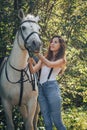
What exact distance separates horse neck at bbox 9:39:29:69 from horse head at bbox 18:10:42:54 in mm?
118

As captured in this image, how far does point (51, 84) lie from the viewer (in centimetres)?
564

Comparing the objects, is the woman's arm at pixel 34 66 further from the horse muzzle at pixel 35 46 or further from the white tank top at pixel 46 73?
the horse muzzle at pixel 35 46

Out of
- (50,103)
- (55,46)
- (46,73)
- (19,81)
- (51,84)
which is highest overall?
(55,46)

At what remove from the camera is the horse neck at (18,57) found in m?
6.28

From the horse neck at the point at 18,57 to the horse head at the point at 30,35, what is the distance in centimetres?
12

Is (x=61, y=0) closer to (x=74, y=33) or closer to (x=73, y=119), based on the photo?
(x=74, y=33)

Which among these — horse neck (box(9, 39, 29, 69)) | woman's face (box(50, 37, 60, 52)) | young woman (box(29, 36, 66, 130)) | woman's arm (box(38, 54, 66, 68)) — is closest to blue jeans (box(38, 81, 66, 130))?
young woman (box(29, 36, 66, 130))

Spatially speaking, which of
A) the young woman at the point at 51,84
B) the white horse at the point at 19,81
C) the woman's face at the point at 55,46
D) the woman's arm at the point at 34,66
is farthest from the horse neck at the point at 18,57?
the woman's face at the point at 55,46

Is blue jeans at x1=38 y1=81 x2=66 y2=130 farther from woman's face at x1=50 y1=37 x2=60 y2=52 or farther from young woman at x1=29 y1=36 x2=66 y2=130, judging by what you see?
woman's face at x1=50 y1=37 x2=60 y2=52

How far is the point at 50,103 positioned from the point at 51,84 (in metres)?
0.30

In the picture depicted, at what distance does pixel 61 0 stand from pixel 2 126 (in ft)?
11.1

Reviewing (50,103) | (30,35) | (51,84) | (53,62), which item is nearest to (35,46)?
(30,35)

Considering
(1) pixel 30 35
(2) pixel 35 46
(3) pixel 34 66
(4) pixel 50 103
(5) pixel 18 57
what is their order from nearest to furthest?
(4) pixel 50 103, (2) pixel 35 46, (1) pixel 30 35, (3) pixel 34 66, (5) pixel 18 57

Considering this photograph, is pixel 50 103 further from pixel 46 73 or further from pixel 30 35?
pixel 30 35
